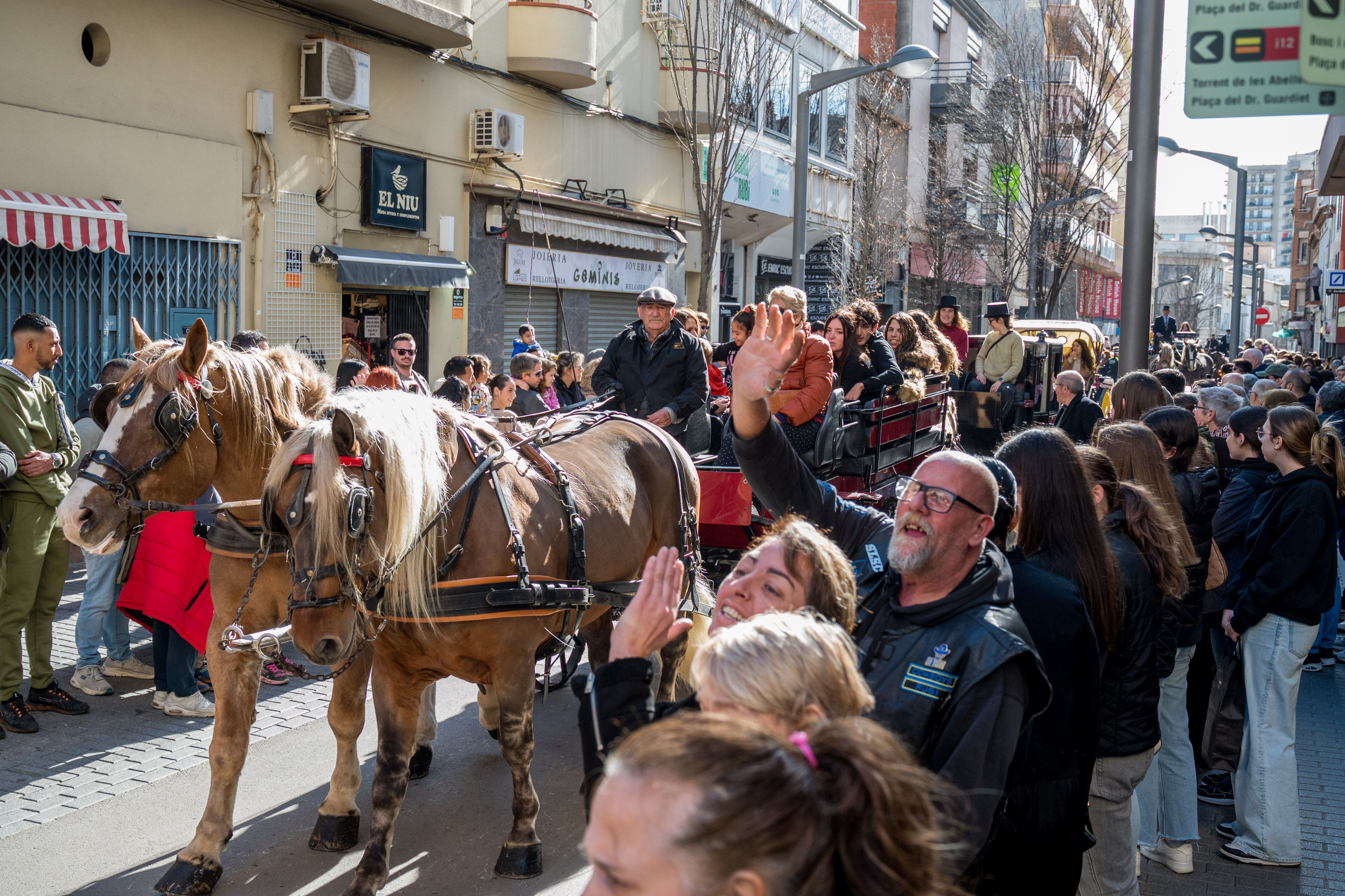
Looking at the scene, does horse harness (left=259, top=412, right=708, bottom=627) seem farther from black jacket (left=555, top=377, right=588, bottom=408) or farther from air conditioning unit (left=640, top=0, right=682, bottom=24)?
air conditioning unit (left=640, top=0, right=682, bottom=24)

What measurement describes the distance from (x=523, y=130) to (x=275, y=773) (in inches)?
507

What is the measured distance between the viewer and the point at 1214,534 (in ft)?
19.8

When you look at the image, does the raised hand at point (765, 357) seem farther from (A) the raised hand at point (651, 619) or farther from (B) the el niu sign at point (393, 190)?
(B) the el niu sign at point (393, 190)

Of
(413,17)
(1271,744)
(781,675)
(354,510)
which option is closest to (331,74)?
(413,17)

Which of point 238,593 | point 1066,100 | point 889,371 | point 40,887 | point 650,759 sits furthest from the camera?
point 1066,100

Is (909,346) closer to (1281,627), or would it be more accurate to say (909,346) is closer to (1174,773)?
(1281,627)

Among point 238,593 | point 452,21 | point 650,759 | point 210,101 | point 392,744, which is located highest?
point 452,21

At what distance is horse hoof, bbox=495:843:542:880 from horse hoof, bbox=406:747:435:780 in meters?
1.21

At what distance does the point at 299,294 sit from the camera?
12.9 meters

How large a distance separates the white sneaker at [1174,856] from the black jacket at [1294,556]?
1.01 meters

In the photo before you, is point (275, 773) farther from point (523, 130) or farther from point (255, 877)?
point (523, 130)

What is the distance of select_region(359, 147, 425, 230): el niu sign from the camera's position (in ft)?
45.3

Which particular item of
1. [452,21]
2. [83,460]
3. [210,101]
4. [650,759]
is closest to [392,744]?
[83,460]

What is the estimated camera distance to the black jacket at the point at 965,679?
8.17ft
